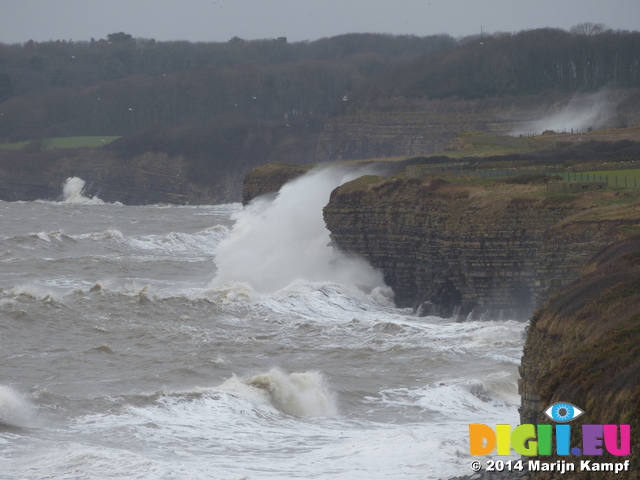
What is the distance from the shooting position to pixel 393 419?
2442cm

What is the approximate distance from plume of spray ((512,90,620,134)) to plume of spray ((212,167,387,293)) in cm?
4735

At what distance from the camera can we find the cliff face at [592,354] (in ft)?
46.2

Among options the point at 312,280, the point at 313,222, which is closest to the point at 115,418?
the point at 312,280

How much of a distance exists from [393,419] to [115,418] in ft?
16.1

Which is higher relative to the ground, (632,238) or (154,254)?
(632,238)

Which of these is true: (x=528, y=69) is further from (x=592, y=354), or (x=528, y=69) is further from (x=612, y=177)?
(x=592, y=354)

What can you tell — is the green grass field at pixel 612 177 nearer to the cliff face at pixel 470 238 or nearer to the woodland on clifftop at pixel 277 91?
the cliff face at pixel 470 238

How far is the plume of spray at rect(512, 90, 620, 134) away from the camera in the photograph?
102 metres

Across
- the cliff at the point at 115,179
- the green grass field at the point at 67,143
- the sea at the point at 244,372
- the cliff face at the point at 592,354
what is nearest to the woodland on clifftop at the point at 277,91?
the cliff at the point at 115,179

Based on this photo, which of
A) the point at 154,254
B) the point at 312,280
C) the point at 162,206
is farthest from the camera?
the point at 162,206

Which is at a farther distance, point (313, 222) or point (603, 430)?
point (313, 222)

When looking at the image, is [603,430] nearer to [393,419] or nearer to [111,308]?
[393,419]

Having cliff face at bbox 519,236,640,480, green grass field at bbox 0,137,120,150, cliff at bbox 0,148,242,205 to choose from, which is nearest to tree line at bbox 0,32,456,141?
green grass field at bbox 0,137,120,150

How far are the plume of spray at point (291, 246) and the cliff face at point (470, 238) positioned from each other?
2.86 ft
